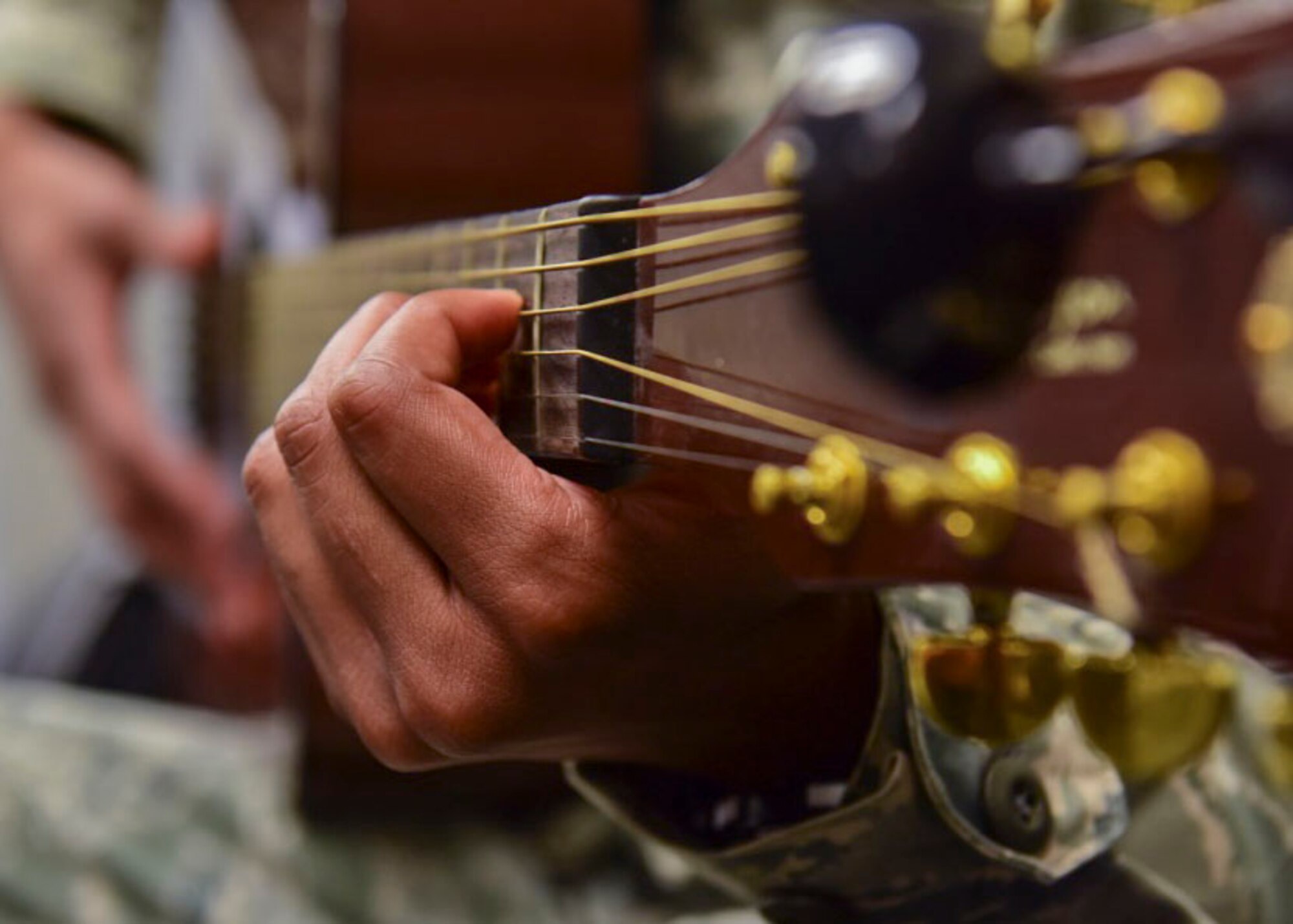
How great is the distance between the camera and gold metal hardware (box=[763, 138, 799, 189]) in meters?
0.28

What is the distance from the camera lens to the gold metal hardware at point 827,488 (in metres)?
0.30

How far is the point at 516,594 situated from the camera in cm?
38

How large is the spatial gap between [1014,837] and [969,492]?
18 centimetres

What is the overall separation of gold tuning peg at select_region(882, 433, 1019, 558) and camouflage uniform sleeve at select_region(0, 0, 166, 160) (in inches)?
48.1

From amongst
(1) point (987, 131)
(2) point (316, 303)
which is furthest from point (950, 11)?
(2) point (316, 303)

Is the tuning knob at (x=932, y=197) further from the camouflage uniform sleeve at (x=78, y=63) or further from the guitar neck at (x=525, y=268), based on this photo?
the camouflage uniform sleeve at (x=78, y=63)

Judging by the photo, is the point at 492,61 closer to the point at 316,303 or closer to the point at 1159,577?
the point at 316,303

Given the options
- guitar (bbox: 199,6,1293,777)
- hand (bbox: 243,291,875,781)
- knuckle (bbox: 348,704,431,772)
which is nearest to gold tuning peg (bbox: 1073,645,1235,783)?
guitar (bbox: 199,6,1293,777)

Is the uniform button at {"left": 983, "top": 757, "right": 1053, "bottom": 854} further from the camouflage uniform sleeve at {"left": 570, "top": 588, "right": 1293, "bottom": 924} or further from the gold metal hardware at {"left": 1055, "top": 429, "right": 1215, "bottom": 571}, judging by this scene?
the gold metal hardware at {"left": 1055, "top": 429, "right": 1215, "bottom": 571}

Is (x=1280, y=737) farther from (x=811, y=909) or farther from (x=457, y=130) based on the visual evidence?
(x=457, y=130)

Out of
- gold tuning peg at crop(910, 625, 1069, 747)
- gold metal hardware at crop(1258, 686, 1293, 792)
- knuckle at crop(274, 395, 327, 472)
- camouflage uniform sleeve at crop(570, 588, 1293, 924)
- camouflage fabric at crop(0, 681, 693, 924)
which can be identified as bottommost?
camouflage fabric at crop(0, 681, 693, 924)

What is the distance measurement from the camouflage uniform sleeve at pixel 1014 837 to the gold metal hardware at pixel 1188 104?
18 cm

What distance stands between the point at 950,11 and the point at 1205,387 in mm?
77

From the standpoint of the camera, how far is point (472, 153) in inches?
36.2
